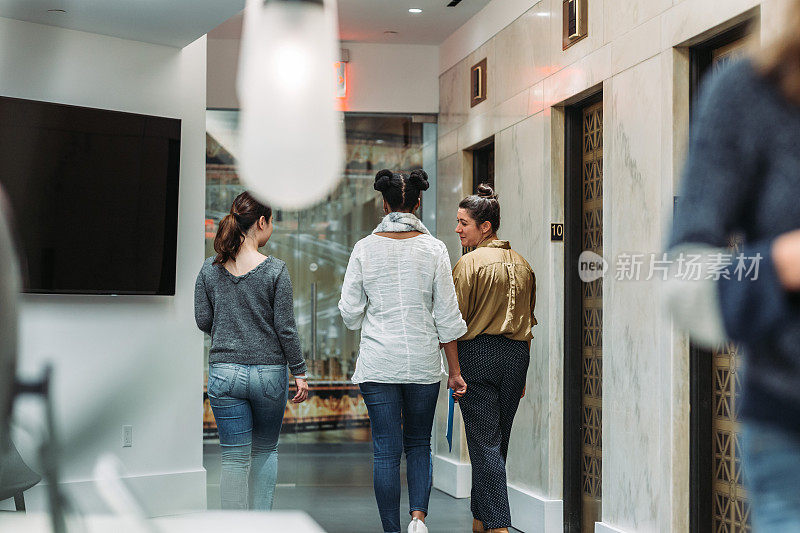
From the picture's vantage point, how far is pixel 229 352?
329 centimetres

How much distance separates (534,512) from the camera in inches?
173

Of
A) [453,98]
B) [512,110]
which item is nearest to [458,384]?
[512,110]

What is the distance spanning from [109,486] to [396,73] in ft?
20.0

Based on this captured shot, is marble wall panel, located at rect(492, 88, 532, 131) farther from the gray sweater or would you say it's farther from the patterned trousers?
the gray sweater

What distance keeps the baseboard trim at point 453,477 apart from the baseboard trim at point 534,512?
76cm

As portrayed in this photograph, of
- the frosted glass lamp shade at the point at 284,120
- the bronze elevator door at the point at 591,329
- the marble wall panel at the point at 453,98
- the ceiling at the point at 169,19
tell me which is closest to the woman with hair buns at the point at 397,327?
the bronze elevator door at the point at 591,329

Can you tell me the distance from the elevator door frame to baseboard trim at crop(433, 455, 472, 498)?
1.17m

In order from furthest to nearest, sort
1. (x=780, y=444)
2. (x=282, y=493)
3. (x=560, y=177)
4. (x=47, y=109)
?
(x=282, y=493)
(x=560, y=177)
(x=780, y=444)
(x=47, y=109)

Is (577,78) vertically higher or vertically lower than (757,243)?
higher

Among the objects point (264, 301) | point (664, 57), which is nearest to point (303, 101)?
point (264, 301)

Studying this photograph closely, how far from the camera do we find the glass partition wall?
21.3 ft

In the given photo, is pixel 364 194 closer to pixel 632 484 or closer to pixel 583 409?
pixel 583 409

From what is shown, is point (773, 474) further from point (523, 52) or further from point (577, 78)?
point (523, 52)

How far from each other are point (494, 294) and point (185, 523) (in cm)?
323
